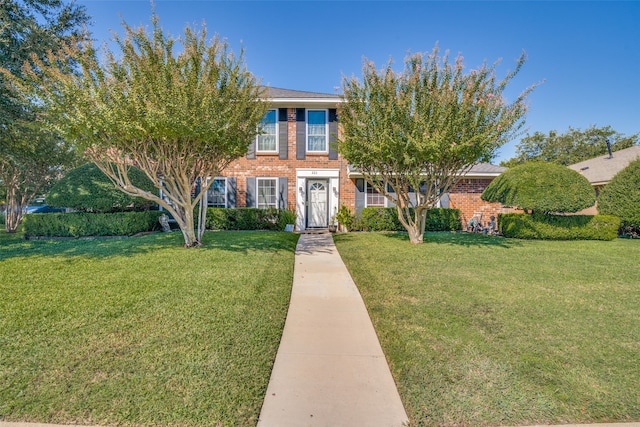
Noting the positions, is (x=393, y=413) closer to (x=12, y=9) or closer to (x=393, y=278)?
(x=393, y=278)

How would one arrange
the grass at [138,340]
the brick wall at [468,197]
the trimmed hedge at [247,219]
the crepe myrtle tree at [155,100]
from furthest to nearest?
1. the brick wall at [468,197]
2. the trimmed hedge at [247,219]
3. the crepe myrtle tree at [155,100]
4. the grass at [138,340]

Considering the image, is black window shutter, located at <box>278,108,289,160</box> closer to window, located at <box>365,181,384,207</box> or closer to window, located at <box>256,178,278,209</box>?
window, located at <box>256,178,278,209</box>

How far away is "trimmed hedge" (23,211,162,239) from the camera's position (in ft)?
33.4

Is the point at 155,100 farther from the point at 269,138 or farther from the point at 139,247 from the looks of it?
the point at 269,138

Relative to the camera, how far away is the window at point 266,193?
13.0m

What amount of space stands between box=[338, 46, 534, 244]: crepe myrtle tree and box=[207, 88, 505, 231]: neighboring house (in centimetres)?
453

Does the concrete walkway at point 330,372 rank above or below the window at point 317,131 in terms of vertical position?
below

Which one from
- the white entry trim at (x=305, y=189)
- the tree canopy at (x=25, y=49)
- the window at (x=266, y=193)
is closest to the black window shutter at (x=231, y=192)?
the window at (x=266, y=193)

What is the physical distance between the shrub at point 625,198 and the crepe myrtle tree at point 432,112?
22.8 feet

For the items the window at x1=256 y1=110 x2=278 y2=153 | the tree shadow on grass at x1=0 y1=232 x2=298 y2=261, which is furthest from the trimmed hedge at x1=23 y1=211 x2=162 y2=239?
the window at x1=256 y1=110 x2=278 y2=153

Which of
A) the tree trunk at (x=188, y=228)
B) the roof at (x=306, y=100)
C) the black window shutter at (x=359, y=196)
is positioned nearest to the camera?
the tree trunk at (x=188, y=228)

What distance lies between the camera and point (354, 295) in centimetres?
496

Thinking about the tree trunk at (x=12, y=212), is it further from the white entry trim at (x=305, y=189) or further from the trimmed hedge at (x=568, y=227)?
the trimmed hedge at (x=568, y=227)

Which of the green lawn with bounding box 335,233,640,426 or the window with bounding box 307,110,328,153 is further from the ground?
the window with bounding box 307,110,328,153
